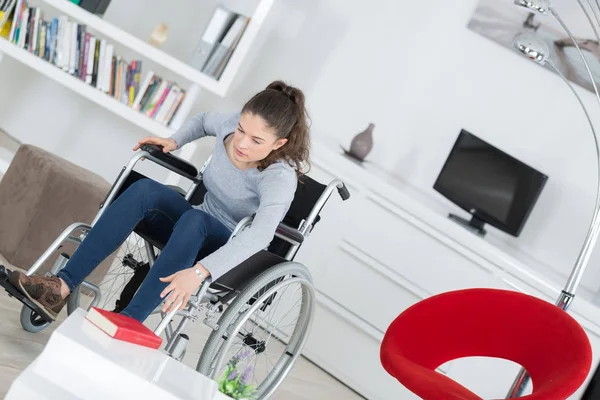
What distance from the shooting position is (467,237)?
342 centimetres

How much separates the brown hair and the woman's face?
0.02 metres

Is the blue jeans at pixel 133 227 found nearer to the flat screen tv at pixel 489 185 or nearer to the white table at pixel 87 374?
the white table at pixel 87 374

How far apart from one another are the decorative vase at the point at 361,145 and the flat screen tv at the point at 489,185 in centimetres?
37

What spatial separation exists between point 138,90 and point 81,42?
332 mm

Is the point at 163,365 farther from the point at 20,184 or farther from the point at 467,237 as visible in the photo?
the point at 467,237

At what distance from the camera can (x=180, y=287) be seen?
1.99 meters

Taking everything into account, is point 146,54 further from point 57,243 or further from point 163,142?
point 57,243

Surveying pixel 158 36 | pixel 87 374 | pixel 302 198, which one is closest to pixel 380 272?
pixel 302 198

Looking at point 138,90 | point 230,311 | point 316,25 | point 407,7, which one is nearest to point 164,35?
point 138,90

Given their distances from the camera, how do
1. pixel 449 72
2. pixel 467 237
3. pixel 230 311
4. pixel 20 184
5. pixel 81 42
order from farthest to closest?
pixel 449 72 → pixel 81 42 → pixel 467 237 → pixel 20 184 → pixel 230 311

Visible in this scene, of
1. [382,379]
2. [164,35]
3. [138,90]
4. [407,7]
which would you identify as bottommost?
[382,379]

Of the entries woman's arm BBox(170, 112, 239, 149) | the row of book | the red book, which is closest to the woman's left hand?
the red book

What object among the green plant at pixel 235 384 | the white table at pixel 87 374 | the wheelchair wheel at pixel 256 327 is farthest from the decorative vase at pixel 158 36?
the white table at pixel 87 374

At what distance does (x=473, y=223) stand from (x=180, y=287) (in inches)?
81.7
